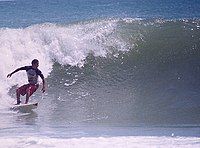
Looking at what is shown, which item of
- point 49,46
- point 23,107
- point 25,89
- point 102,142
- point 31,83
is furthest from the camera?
point 49,46

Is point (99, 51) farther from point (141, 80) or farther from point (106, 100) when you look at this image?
point (106, 100)

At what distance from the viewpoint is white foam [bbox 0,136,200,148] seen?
6043 millimetres

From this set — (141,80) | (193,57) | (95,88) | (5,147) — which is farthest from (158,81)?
(5,147)

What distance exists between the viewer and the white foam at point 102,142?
604cm

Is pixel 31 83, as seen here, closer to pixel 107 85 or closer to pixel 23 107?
pixel 23 107

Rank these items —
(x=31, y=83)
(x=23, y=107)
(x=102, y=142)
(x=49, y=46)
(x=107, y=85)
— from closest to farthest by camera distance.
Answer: (x=102, y=142), (x=23, y=107), (x=31, y=83), (x=107, y=85), (x=49, y=46)

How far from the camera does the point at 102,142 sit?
6258 mm

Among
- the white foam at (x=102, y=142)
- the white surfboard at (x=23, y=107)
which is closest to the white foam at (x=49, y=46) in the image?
the white surfboard at (x=23, y=107)

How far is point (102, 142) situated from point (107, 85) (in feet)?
18.1

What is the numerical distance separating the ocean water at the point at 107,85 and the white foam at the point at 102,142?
13mm

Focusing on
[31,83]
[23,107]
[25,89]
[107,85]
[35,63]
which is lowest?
[23,107]

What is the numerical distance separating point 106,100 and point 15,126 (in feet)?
9.28

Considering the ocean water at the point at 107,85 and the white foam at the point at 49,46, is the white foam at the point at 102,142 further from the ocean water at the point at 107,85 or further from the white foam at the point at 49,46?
the white foam at the point at 49,46

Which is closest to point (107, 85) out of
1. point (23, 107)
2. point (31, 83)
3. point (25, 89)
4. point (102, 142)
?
point (31, 83)
